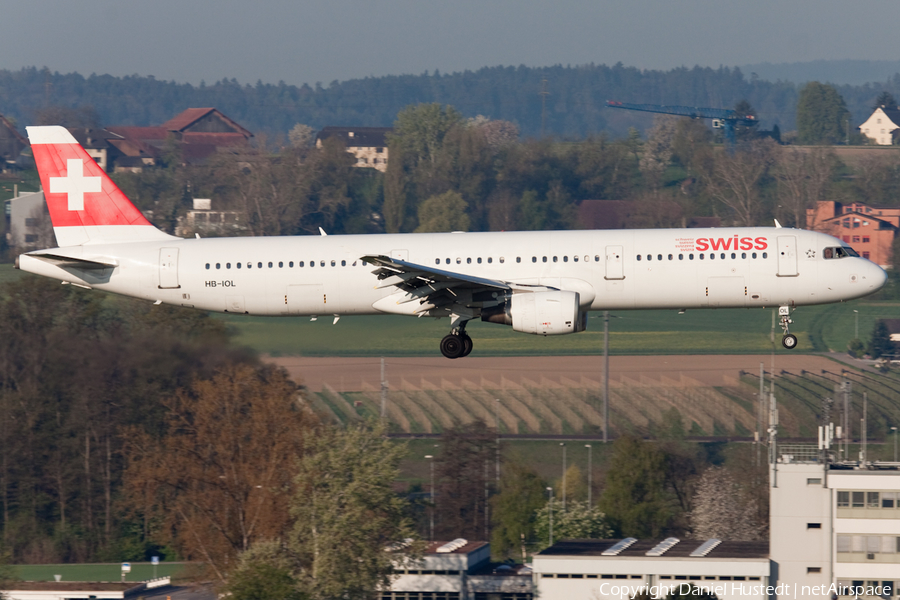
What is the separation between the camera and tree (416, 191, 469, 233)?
156125 millimetres

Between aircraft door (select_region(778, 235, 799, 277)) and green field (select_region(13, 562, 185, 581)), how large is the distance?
52408 millimetres

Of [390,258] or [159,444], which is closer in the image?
[390,258]

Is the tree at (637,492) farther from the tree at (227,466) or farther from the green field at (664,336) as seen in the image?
the tree at (227,466)

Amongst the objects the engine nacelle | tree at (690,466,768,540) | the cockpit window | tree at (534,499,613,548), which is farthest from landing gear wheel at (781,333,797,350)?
tree at (690,466,768,540)

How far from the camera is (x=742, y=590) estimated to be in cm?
5803

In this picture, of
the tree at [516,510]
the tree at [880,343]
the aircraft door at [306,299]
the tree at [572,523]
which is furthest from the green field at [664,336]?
the aircraft door at [306,299]

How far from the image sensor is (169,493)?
80375mm

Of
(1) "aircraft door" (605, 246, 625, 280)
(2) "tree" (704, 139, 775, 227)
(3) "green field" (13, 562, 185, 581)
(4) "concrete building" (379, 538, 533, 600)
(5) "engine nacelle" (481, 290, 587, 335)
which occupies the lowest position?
(3) "green field" (13, 562, 185, 581)

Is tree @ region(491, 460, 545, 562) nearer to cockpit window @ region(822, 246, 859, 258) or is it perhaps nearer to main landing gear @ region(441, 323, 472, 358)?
main landing gear @ region(441, 323, 472, 358)

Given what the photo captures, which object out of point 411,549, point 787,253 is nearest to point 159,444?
point 411,549

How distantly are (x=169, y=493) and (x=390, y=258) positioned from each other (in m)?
48.5

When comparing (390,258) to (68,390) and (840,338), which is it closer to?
(68,390)

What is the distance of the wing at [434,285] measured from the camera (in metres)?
37.5

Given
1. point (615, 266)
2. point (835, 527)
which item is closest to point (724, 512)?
point (835, 527)
